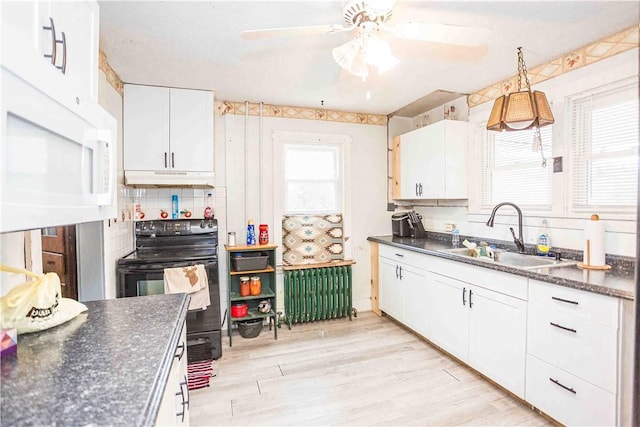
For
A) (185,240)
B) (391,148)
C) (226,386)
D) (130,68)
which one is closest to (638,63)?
(226,386)

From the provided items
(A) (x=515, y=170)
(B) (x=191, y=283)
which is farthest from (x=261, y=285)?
(A) (x=515, y=170)

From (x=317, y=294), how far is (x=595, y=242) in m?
2.38

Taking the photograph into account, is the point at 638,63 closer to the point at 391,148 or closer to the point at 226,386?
the point at 226,386

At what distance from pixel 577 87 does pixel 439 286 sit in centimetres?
175

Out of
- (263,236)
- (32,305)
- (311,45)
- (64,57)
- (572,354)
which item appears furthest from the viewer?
(263,236)

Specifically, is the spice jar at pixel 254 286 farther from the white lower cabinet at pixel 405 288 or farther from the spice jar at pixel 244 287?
the white lower cabinet at pixel 405 288

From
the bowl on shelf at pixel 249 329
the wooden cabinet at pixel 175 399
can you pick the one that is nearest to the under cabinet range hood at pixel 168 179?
the bowl on shelf at pixel 249 329

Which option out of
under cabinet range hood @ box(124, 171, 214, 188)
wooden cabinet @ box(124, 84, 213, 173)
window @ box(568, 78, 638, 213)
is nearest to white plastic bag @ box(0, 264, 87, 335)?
under cabinet range hood @ box(124, 171, 214, 188)

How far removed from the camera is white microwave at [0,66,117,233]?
579 millimetres

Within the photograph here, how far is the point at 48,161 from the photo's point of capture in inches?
28.8

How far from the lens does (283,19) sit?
1.79m

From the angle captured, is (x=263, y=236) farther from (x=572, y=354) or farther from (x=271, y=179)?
(x=572, y=354)

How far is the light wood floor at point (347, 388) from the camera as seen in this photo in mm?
1939

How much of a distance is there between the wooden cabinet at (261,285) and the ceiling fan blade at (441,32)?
217cm
